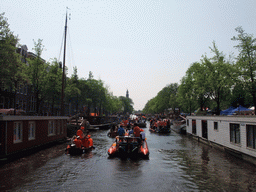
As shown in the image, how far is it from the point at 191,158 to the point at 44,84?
2699 cm

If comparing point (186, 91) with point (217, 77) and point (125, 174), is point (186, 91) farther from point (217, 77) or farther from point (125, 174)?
point (125, 174)

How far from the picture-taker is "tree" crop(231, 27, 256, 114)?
77.6 feet

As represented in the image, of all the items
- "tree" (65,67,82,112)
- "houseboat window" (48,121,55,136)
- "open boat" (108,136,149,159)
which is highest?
"tree" (65,67,82,112)

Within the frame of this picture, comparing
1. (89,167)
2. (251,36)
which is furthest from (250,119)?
(251,36)

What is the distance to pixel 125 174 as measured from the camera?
11609 mm

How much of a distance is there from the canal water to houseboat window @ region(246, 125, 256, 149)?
1.25 meters

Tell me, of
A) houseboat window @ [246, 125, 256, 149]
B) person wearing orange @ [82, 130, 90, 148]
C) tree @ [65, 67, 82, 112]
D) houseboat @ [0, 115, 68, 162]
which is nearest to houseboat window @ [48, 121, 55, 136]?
houseboat @ [0, 115, 68, 162]

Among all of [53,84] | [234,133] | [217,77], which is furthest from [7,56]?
[217,77]

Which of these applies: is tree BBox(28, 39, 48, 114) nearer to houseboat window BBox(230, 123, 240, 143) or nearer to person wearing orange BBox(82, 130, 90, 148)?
person wearing orange BBox(82, 130, 90, 148)

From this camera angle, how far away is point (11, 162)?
13.8 m

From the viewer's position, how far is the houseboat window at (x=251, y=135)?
44.9ft

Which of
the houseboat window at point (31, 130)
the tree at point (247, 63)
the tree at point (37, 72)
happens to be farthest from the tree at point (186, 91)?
the houseboat window at point (31, 130)

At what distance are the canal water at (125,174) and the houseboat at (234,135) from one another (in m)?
0.79

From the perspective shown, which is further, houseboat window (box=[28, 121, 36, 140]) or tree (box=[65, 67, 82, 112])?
tree (box=[65, 67, 82, 112])
